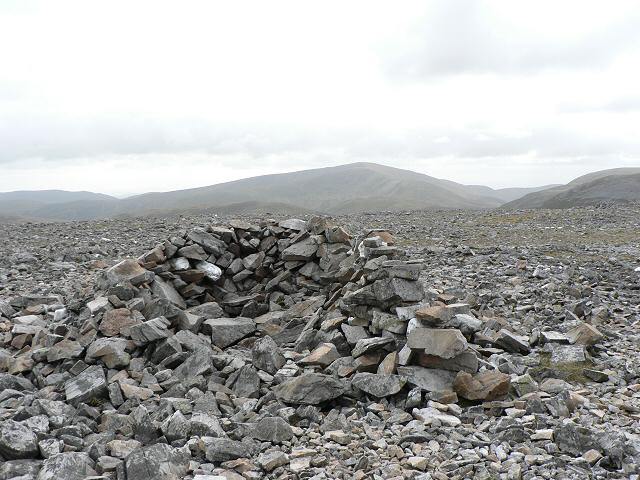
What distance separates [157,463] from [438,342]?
6010mm

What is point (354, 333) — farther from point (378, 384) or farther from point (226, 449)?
point (226, 449)

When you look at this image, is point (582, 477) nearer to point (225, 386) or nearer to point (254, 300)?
point (225, 386)

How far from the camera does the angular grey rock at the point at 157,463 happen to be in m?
8.09

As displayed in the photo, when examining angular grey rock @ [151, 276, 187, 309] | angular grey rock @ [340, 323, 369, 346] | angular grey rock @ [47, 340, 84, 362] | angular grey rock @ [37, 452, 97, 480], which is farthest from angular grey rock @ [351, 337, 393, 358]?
angular grey rock @ [151, 276, 187, 309]

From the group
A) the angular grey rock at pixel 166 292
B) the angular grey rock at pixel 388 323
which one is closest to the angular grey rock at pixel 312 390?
the angular grey rock at pixel 388 323

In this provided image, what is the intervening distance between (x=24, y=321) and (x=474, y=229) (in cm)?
3048

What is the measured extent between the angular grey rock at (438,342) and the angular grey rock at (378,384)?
35.1 inches

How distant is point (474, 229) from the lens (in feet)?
126

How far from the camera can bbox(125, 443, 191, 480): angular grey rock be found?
809cm

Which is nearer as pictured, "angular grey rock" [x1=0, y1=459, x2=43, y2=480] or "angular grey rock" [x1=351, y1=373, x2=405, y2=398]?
"angular grey rock" [x1=0, y1=459, x2=43, y2=480]

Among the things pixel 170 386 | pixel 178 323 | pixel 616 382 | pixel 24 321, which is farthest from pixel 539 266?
pixel 24 321

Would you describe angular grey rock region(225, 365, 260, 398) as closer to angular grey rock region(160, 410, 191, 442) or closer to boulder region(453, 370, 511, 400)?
angular grey rock region(160, 410, 191, 442)

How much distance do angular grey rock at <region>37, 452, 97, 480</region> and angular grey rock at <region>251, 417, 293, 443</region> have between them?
271 centimetres

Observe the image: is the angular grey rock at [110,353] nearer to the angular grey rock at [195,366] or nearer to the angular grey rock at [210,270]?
the angular grey rock at [195,366]
